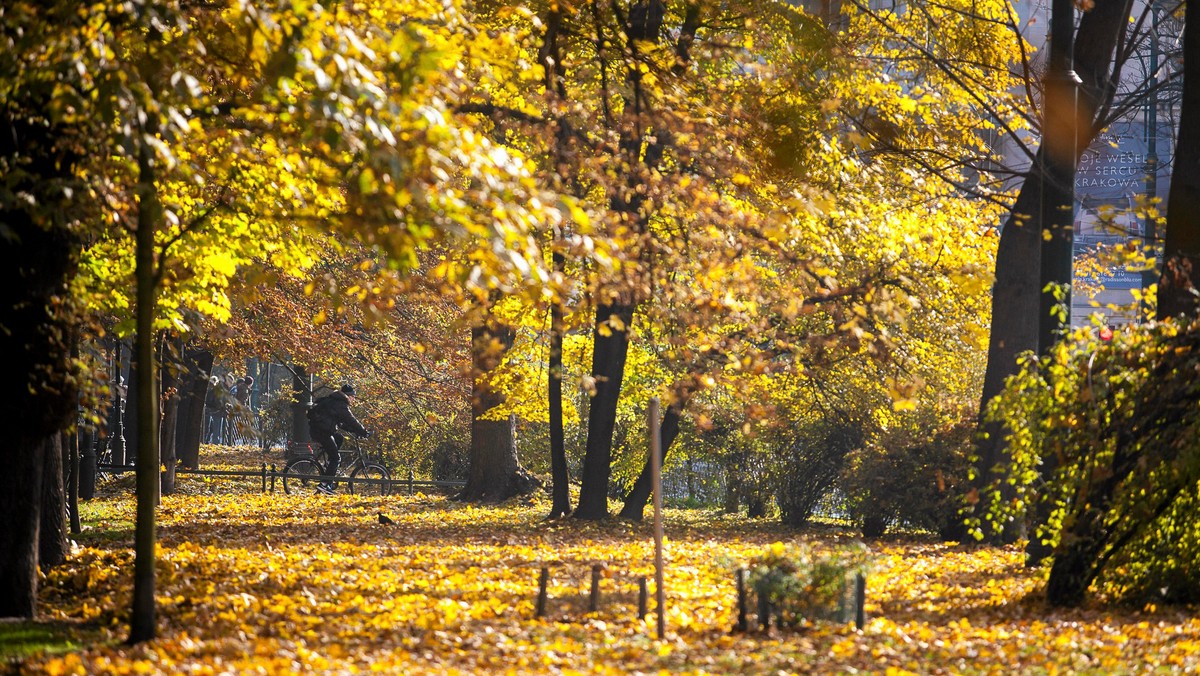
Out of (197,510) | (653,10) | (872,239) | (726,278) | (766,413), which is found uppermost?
(653,10)

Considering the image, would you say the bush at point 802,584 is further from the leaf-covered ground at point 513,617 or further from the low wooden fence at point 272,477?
the low wooden fence at point 272,477

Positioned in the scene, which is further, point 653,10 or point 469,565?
point 653,10

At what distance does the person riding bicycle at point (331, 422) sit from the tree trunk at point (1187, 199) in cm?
1751

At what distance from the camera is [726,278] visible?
11.3m

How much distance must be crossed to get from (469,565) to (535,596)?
224 centimetres

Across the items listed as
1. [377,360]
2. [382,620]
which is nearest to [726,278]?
[382,620]

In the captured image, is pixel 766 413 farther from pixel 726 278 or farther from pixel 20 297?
pixel 20 297

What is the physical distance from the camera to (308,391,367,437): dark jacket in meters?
25.2

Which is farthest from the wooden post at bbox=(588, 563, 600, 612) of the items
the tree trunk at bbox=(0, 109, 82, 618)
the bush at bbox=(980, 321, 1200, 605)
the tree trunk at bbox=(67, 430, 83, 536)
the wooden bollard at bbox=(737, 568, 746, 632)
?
the tree trunk at bbox=(67, 430, 83, 536)

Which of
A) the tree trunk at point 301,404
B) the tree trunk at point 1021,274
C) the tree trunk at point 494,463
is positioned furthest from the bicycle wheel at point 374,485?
the tree trunk at point 1021,274

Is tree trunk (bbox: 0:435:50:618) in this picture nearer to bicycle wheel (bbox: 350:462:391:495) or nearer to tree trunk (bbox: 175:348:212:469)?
bicycle wheel (bbox: 350:462:391:495)

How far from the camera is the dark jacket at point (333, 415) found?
25203 mm

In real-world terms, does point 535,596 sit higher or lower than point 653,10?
lower

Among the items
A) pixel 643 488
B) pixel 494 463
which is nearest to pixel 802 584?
pixel 643 488
